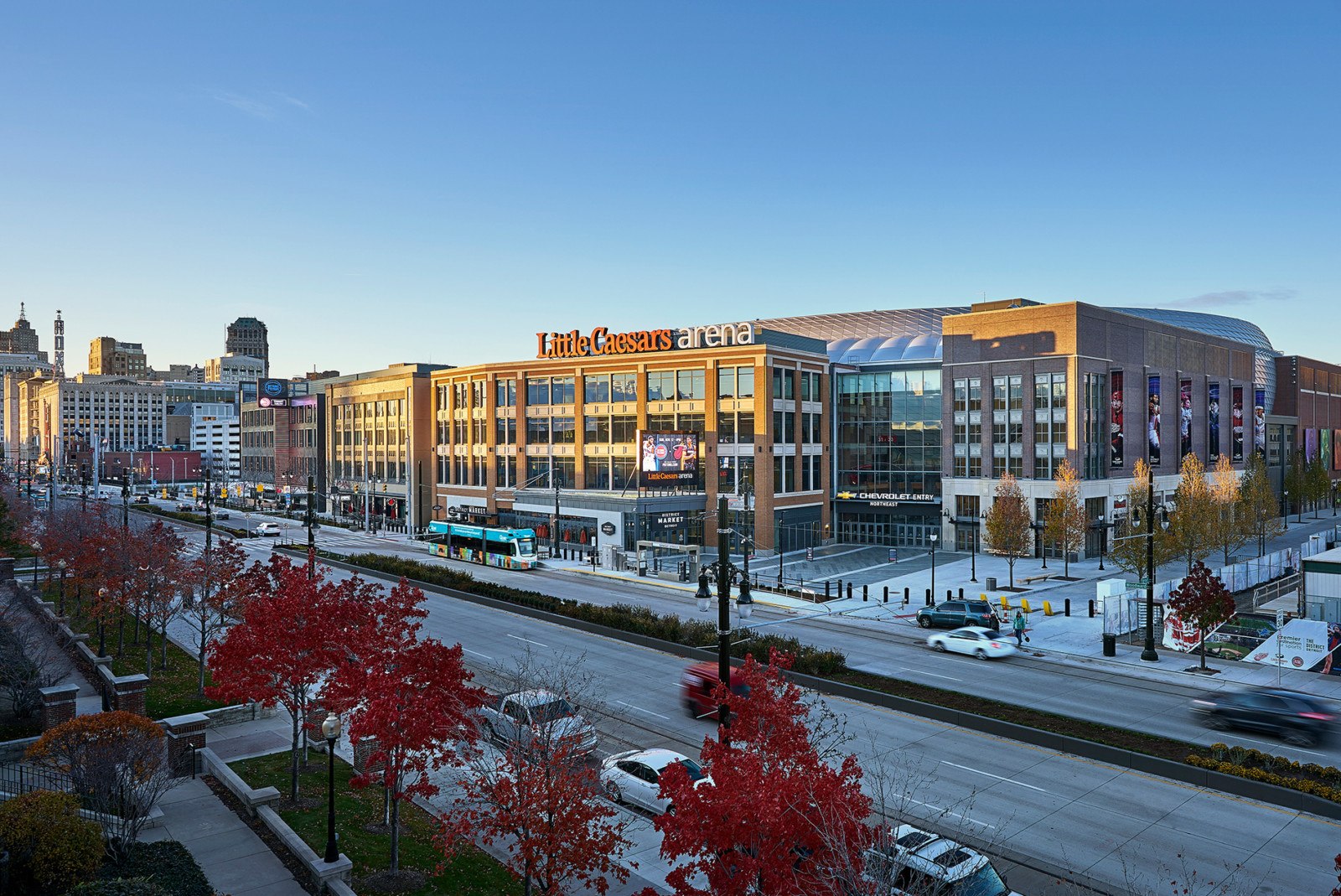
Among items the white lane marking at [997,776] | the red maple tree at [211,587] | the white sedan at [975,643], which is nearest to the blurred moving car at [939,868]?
the white lane marking at [997,776]

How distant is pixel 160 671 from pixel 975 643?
34.3 m

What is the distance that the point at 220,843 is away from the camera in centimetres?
1922

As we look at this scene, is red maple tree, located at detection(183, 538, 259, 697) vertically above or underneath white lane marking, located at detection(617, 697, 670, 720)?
above

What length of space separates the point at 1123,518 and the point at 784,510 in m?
28.1

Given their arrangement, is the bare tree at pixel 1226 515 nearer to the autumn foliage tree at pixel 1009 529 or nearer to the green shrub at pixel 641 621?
the autumn foliage tree at pixel 1009 529

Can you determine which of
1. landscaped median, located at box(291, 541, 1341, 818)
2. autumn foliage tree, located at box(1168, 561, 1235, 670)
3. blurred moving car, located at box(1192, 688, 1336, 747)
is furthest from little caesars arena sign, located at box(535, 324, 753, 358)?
blurred moving car, located at box(1192, 688, 1336, 747)

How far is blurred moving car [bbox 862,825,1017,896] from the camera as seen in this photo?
14.3 meters

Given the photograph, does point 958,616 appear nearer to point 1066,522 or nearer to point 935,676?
point 935,676

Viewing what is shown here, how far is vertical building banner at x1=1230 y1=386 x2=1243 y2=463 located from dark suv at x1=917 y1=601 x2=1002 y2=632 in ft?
233

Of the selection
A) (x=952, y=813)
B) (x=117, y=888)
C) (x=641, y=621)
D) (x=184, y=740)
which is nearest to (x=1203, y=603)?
(x=952, y=813)

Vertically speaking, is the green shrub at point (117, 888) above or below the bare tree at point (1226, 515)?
below

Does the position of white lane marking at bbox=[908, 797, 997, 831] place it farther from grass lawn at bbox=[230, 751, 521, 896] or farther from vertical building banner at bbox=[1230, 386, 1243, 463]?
vertical building banner at bbox=[1230, 386, 1243, 463]

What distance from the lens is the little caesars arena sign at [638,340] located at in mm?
77312

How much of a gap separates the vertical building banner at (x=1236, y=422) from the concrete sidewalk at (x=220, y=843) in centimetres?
10741
